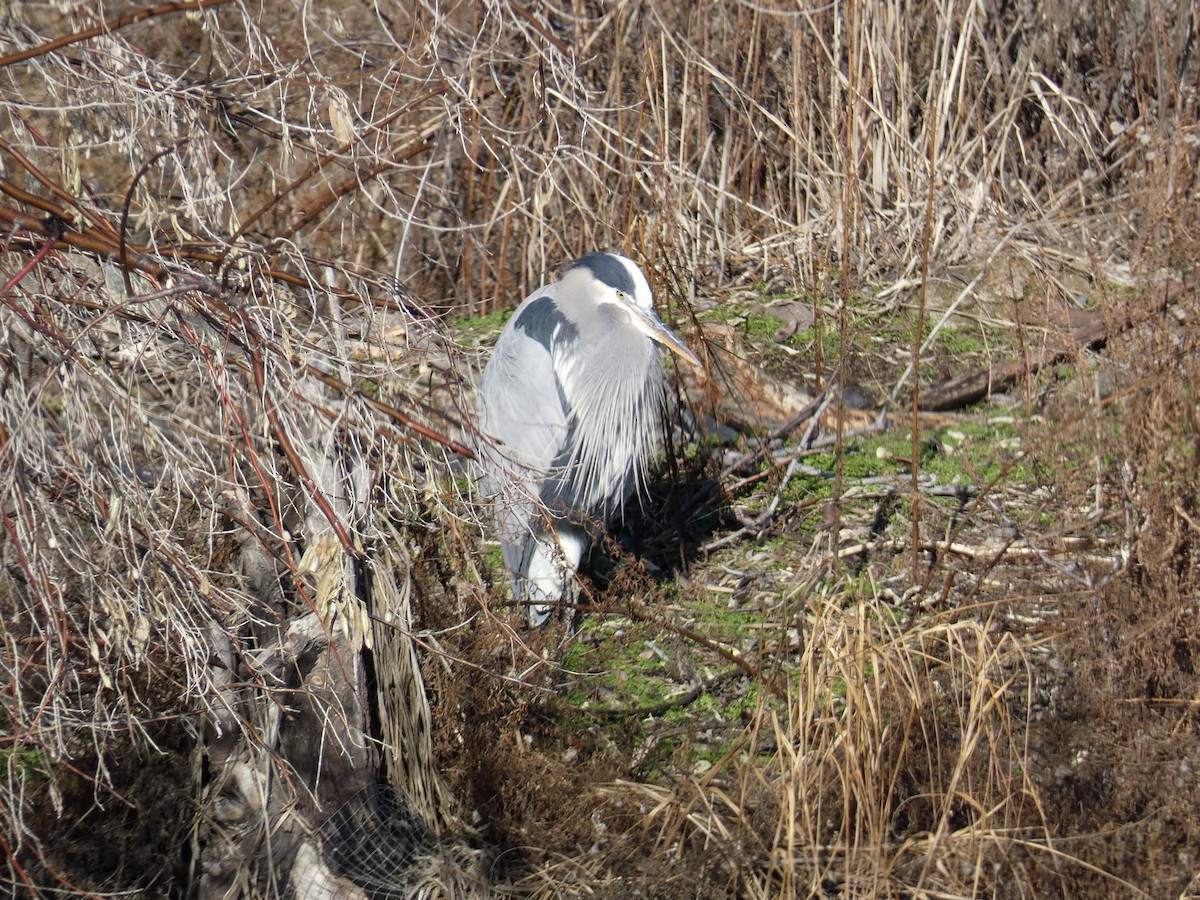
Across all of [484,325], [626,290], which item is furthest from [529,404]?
[484,325]

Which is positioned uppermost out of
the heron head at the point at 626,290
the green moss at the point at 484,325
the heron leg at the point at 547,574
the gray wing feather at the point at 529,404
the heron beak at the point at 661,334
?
the heron head at the point at 626,290

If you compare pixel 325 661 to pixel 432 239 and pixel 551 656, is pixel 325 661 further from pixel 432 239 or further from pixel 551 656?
pixel 432 239

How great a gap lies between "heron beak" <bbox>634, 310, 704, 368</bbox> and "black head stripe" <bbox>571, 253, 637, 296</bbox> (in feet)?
0.30

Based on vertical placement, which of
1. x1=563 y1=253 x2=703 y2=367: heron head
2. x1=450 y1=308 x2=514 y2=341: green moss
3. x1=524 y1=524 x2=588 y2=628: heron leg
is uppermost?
x1=563 y1=253 x2=703 y2=367: heron head

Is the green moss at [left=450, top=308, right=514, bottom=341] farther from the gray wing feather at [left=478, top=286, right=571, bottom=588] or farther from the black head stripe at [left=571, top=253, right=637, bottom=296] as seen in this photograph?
the black head stripe at [left=571, top=253, right=637, bottom=296]

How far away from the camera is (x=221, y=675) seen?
2924 mm

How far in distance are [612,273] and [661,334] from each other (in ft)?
0.91

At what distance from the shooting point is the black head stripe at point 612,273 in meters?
3.69

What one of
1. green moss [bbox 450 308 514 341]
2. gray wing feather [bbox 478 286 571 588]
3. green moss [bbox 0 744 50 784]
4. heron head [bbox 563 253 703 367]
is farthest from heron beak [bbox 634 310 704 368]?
green moss [bbox 0 744 50 784]

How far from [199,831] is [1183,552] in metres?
2.49

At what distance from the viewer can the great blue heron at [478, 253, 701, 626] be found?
3.70 meters

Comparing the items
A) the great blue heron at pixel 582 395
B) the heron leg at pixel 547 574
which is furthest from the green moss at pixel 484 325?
the heron leg at pixel 547 574

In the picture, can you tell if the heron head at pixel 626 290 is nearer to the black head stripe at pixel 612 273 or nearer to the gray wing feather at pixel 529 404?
the black head stripe at pixel 612 273

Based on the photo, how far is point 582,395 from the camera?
12.3 feet
